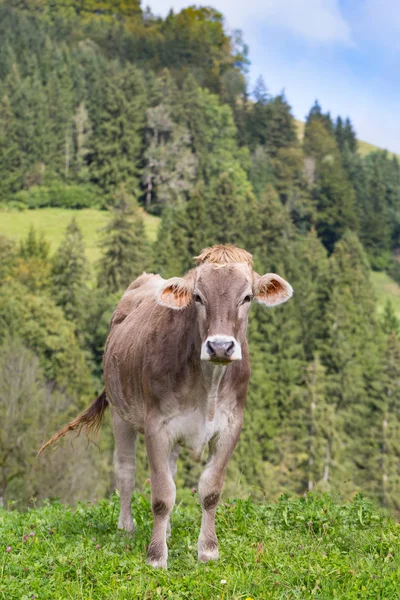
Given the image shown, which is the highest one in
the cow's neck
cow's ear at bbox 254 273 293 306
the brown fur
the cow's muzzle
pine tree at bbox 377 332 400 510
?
the brown fur

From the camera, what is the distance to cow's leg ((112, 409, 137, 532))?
8.66m

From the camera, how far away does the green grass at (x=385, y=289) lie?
4638 inches

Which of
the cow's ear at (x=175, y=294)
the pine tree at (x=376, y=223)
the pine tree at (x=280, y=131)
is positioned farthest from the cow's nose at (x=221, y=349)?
the pine tree at (x=280, y=131)

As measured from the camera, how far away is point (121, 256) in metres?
79.1

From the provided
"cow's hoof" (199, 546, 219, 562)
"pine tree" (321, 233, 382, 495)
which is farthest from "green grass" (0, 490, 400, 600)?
"pine tree" (321, 233, 382, 495)

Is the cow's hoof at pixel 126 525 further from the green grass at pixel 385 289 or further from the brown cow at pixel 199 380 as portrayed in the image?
the green grass at pixel 385 289

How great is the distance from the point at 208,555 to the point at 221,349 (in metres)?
2.12

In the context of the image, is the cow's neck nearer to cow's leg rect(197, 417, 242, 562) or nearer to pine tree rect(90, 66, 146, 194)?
cow's leg rect(197, 417, 242, 562)

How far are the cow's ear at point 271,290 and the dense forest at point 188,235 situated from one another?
2567mm

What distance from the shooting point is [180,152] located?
134 m

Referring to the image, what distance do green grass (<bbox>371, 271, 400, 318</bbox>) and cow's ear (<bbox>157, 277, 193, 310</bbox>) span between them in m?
108

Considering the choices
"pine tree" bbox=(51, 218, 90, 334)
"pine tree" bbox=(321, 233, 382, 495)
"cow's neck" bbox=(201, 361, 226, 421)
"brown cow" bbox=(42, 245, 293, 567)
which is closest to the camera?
"brown cow" bbox=(42, 245, 293, 567)

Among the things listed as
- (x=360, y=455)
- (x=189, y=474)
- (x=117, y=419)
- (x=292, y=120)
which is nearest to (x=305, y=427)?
(x=360, y=455)

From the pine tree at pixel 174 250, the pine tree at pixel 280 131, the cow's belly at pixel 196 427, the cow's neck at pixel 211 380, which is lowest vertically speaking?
the pine tree at pixel 174 250
